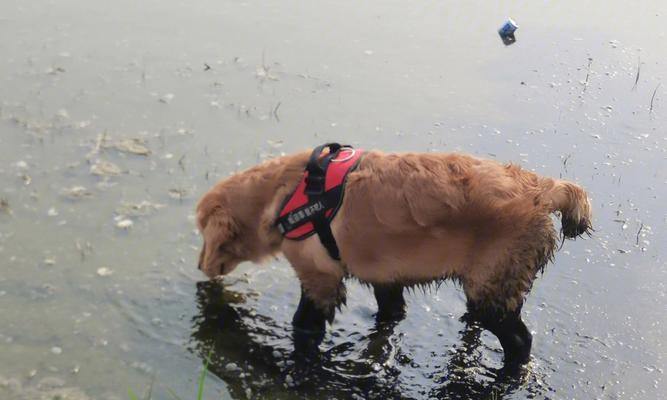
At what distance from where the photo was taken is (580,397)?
600 cm

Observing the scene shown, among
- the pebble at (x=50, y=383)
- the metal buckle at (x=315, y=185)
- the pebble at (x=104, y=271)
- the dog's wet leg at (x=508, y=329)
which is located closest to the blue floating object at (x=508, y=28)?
the dog's wet leg at (x=508, y=329)

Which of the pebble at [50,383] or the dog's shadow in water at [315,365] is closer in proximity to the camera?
the pebble at [50,383]

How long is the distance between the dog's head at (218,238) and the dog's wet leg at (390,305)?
1083 millimetres

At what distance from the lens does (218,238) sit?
612cm

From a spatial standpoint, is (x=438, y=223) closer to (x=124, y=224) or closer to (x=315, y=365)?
(x=315, y=365)

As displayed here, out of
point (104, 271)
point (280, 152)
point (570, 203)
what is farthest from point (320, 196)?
point (280, 152)

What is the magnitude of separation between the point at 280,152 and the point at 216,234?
270 cm

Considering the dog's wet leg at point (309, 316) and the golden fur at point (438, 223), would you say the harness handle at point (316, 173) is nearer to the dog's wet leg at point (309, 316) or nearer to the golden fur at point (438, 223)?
the golden fur at point (438, 223)

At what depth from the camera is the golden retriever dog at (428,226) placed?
532 centimetres

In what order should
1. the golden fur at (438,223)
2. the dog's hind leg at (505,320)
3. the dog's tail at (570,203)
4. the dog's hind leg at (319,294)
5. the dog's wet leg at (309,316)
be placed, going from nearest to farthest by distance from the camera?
the golden fur at (438,223), the dog's tail at (570,203), the dog's hind leg at (505,320), the dog's hind leg at (319,294), the dog's wet leg at (309,316)

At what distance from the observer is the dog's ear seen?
6094 mm

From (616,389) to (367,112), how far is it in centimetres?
467

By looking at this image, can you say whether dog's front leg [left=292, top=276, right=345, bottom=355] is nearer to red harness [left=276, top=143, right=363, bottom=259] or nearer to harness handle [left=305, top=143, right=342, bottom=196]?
red harness [left=276, top=143, right=363, bottom=259]

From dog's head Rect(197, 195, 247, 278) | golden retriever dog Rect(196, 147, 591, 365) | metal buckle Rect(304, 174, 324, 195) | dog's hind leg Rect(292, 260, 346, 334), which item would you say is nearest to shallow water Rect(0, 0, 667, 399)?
dog's hind leg Rect(292, 260, 346, 334)
